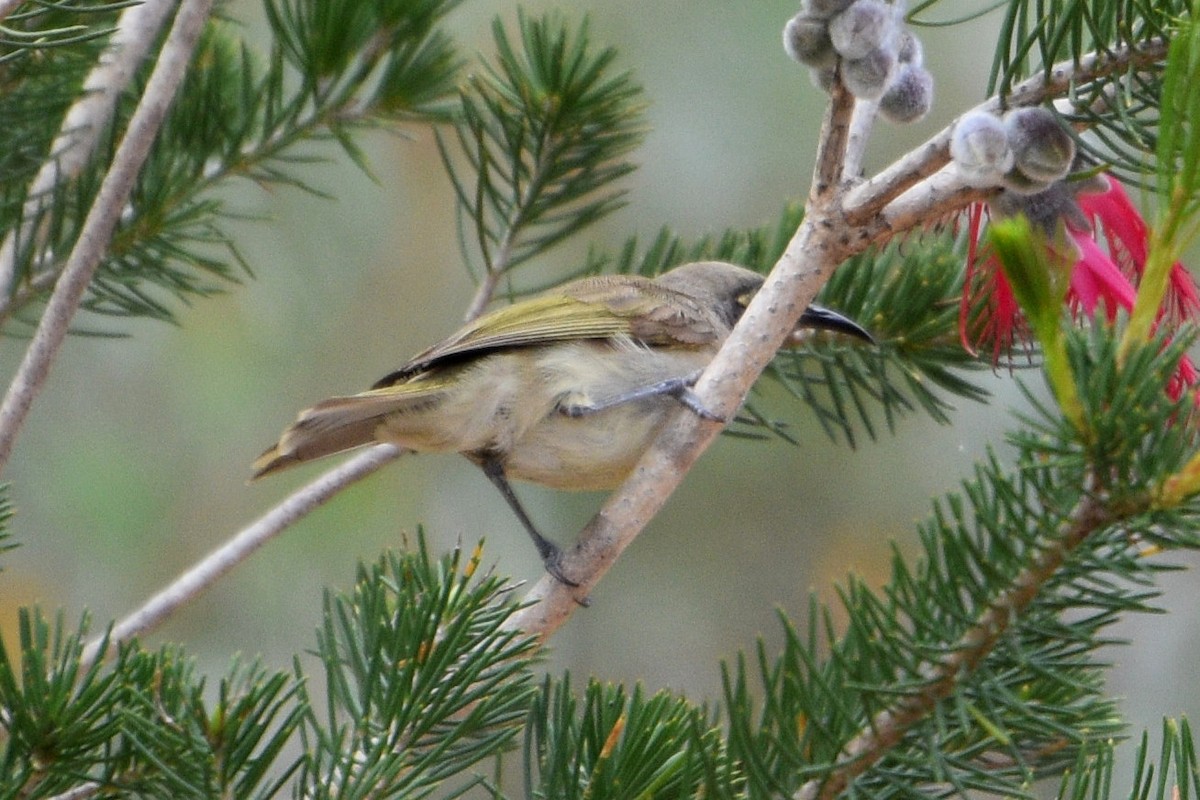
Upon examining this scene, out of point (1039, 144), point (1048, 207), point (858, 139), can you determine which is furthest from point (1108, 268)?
point (858, 139)

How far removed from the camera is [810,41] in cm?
144

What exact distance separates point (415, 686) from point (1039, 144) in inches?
30.9

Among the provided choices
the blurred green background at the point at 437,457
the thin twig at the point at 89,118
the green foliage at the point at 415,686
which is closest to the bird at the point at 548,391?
the thin twig at the point at 89,118

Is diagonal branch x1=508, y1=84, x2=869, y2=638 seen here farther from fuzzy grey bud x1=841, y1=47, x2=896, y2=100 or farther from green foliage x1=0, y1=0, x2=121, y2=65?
green foliage x1=0, y1=0, x2=121, y2=65

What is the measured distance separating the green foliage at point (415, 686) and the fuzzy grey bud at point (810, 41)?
673 mm

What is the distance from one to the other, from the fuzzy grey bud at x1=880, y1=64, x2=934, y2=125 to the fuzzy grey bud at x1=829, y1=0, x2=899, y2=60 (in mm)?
132

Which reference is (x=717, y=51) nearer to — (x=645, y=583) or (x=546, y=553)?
(x=645, y=583)

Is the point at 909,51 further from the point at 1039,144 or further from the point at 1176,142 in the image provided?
the point at 1176,142

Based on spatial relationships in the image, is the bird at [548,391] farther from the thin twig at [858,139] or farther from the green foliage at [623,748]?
the green foliage at [623,748]

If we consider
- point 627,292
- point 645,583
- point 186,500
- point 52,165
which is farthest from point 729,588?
point 52,165

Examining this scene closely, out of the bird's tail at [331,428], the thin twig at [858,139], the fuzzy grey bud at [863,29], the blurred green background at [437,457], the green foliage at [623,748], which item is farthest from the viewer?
the blurred green background at [437,457]

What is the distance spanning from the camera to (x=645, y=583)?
873cm

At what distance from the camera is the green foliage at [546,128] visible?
2.25 metres

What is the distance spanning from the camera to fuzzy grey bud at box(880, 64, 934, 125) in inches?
60.7
